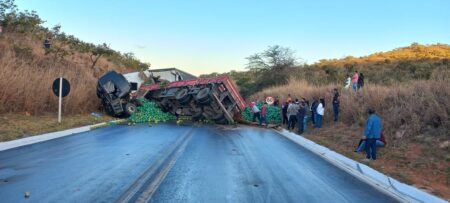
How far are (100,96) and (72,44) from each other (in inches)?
763

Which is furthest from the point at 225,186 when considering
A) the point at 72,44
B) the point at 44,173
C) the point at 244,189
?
the point at 72,44

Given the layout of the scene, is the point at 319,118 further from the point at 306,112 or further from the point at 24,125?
the point at 24,125

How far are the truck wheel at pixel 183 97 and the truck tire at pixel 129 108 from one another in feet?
9.77

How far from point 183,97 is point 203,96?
176 centimetres

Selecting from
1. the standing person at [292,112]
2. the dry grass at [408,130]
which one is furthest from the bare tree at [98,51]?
the dry grass at [408,130]

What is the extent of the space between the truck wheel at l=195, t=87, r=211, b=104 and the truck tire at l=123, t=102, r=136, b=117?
15.0ft

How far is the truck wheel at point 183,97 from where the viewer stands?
25969mm

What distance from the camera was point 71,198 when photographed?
623cm

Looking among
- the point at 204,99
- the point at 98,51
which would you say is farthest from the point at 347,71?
the point at 204,99

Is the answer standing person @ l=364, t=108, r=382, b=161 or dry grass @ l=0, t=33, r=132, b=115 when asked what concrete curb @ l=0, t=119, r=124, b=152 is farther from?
standing person @ l=364, t=108, r=382, b=161

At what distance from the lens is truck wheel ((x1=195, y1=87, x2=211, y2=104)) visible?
2473cm

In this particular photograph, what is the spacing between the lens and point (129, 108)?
88.3 feet

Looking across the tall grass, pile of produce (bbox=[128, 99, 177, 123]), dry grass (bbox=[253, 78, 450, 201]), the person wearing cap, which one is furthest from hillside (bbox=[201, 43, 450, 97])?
dry grass (bbox=[253, 78, 450, 201])

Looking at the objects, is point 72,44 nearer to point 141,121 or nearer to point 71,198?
point 141,121
